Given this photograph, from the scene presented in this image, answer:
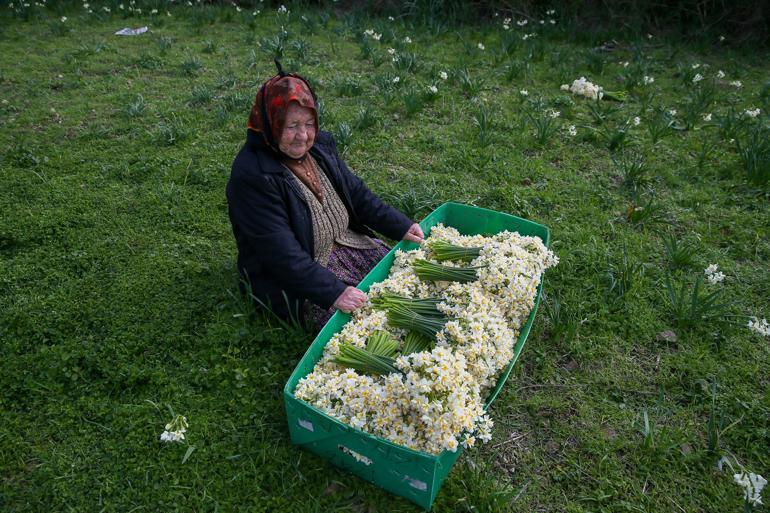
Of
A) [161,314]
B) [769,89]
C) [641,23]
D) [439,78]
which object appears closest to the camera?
[161,314]

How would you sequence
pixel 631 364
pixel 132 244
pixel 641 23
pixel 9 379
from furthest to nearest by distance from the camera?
pixel 641 23 < pixel 132 244 < pixel 631 364 < pixel 9 379

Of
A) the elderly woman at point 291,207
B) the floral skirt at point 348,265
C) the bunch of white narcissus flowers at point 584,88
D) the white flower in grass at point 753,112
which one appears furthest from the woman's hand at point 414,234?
the white flower in grass at point 753,112

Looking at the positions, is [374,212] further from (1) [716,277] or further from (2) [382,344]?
(1) [716,277]

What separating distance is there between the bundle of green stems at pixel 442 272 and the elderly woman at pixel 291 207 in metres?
0.33

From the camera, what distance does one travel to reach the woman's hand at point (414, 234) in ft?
10.0

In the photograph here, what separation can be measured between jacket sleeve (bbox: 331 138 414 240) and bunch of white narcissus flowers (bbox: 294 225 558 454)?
22 cm

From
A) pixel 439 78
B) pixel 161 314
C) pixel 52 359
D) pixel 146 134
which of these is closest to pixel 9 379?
pixel 52 359

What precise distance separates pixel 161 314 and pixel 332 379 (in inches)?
52.6

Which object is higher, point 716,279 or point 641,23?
point 641,23

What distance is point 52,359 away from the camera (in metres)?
2.70

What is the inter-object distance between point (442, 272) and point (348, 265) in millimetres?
606

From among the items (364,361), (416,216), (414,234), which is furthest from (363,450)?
(416,216)

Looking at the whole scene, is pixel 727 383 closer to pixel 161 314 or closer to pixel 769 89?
pixel 161 314

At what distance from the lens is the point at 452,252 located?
9.47 feet
